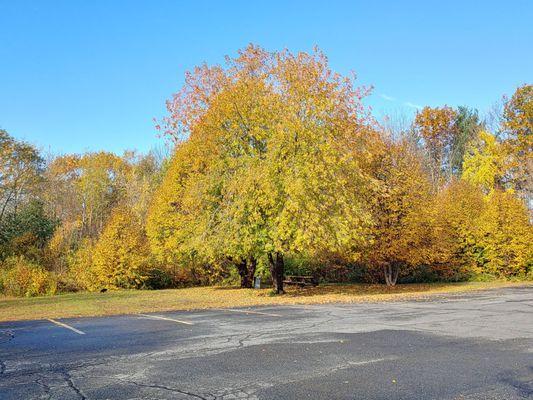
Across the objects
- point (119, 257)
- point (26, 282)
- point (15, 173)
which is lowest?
point (26, 282)

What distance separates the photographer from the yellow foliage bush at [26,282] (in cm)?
2464

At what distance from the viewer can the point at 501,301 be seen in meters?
16.2

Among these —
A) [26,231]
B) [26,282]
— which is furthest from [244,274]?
[26,231]

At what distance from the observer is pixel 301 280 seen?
2759 cm

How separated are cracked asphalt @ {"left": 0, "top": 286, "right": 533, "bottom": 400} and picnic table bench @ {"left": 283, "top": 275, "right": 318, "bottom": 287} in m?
13.7

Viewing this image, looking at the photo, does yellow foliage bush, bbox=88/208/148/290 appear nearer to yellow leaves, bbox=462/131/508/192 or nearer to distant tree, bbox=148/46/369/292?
distant tree, bbox=148/46/369/292

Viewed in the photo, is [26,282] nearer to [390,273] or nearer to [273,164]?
[273,164]

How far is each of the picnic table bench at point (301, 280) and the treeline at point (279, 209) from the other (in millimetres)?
1361

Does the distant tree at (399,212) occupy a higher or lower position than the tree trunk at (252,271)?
higher

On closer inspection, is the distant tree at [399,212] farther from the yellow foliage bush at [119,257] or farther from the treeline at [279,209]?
the yellow foliage bush at [119,257]

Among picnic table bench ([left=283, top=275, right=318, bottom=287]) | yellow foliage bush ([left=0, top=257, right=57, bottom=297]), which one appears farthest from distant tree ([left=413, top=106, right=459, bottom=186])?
yellow foliage bush ([left=0, top=257, right=57, bottom=297])

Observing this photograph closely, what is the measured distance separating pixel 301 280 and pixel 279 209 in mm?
9664

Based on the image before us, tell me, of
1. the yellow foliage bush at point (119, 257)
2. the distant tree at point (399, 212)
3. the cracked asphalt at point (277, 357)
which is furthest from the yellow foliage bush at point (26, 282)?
the distant tree at point (399, 212)

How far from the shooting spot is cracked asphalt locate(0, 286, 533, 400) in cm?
583
